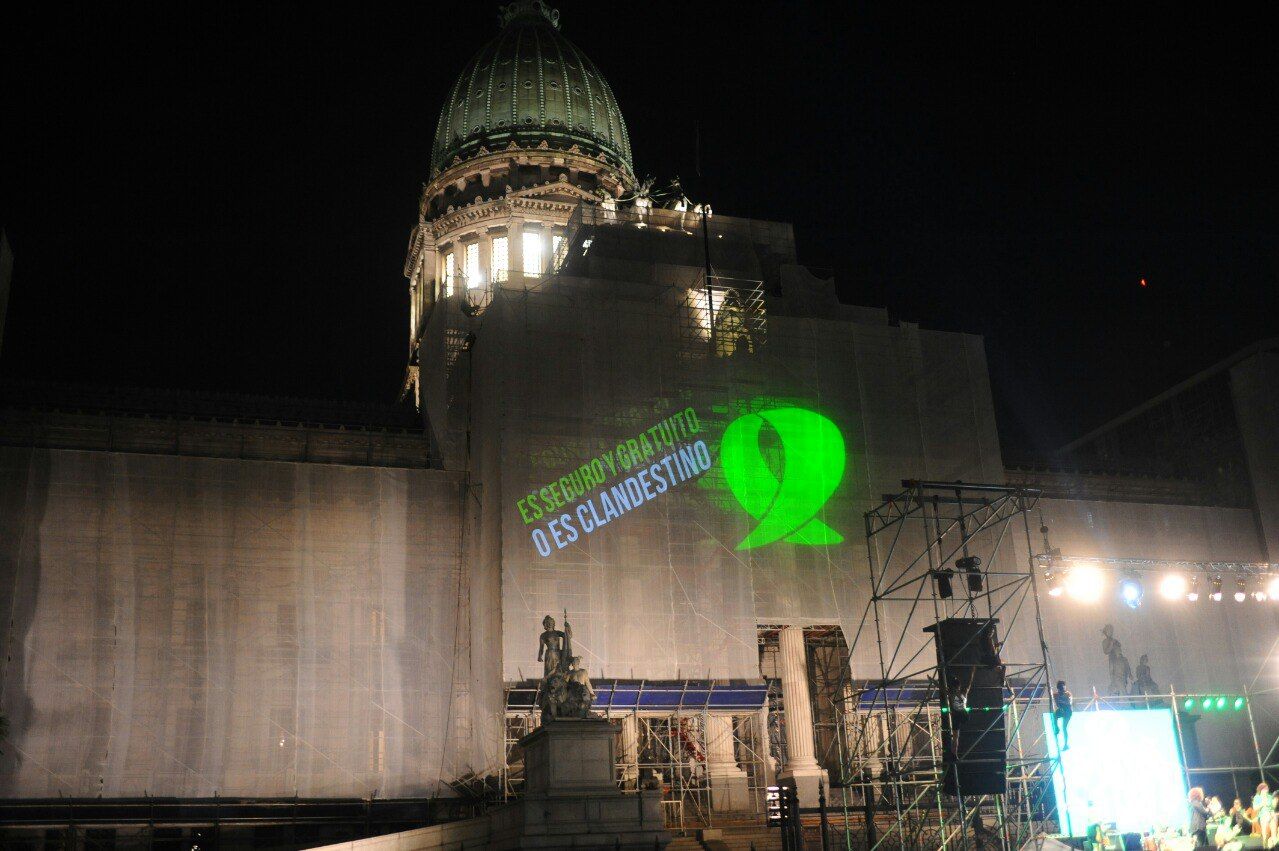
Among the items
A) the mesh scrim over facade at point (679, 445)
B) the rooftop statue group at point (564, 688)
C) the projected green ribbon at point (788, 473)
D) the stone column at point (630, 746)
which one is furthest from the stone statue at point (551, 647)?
the projected green ribbon at point (788, 473)

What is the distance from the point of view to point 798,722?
113 ft

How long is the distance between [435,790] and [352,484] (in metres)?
8.41

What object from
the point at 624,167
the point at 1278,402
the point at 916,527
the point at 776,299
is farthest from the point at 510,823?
the point at 624,167

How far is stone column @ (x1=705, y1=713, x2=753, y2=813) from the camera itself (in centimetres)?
3266

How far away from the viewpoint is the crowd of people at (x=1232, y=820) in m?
21.8

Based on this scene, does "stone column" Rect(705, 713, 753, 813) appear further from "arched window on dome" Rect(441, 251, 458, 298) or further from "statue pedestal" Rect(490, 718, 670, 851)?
"arched window on dome" Rect(441, 251, 458, 298)

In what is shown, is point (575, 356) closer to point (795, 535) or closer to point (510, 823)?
A: point (795, 535)

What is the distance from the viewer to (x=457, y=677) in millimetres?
→ 34344

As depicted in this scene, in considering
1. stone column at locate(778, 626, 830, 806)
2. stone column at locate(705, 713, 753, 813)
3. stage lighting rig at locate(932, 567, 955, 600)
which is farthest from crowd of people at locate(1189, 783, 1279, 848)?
stone column at locate(705, 713, 753, 813)

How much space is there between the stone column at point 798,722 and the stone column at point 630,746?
406cm

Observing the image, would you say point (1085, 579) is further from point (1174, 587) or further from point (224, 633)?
point (224, 633)

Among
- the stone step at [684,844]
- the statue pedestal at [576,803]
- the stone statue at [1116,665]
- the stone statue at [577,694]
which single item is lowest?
the stone step at [684,844]

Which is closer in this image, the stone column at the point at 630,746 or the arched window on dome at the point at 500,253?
the stone column at the point at 630,746

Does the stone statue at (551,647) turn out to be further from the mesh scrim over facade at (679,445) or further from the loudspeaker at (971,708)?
the loudspeaker at (971,708)
